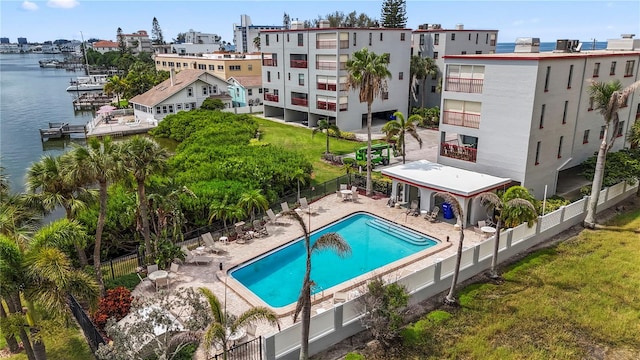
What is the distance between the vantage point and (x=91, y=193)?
1934 centimetres

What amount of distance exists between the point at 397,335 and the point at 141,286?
11344mm

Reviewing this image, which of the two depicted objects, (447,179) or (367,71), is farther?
(367,71)

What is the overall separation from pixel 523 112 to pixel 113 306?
23.8 m

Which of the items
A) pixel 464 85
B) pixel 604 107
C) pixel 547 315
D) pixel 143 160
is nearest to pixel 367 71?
pixel 464 85

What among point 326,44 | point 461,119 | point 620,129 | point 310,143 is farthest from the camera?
point 326,44

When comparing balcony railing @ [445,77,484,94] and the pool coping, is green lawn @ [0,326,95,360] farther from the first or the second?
balcony railing @ [445,77,484,94]

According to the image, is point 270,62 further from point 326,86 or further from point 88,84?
point 88,84

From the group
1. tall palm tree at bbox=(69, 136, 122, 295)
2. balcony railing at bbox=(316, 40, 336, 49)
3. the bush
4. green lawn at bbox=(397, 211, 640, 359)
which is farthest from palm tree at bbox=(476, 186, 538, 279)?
balcony railing at bbox=(316, 40, 336, 49)

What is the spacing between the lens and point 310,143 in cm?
4578

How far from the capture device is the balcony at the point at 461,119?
28.8m

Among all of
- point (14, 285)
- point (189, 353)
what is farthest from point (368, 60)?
point (14, 285)

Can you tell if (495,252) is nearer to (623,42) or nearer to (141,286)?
(141,286)

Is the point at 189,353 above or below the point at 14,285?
below

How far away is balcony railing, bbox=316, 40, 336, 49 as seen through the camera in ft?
155
